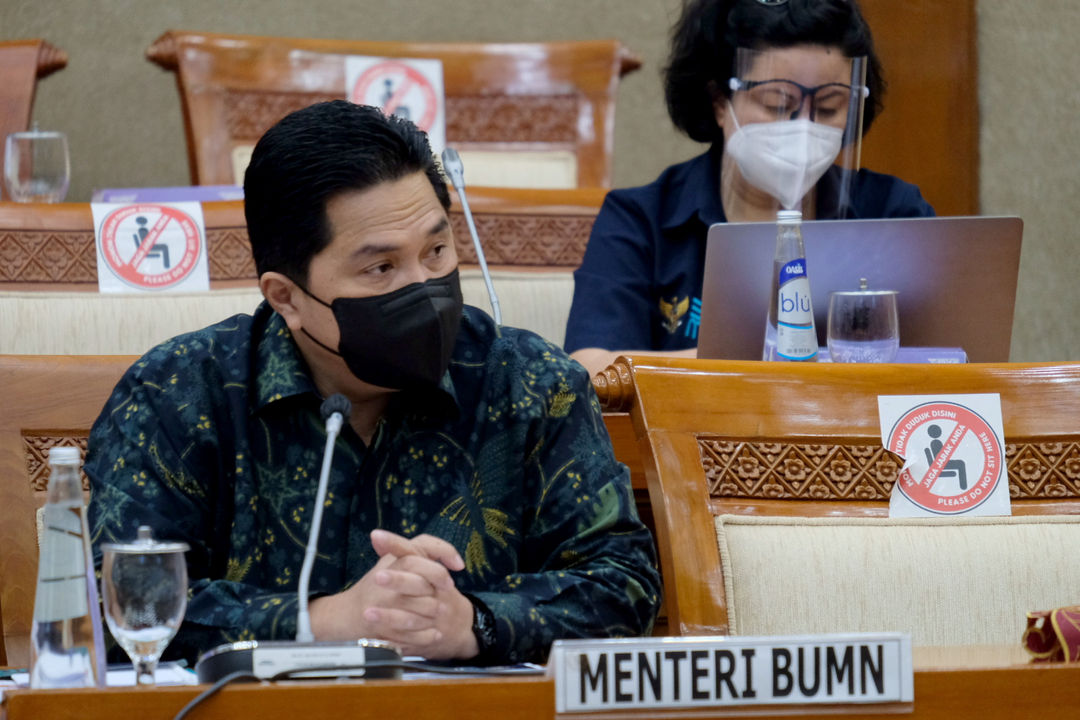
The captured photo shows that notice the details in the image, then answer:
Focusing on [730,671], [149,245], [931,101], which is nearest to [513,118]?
[931,101]

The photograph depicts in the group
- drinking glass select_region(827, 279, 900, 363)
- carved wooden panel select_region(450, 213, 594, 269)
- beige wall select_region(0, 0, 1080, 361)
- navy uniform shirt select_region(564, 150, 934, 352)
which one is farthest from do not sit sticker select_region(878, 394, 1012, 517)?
beige wall select_region(0, 0, 1080, 361)

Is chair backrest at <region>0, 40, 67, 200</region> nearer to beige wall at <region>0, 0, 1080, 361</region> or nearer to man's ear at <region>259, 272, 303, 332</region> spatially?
beige wall at <region>0, 0, 1080, 361</region>

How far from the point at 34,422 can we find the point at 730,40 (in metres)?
1.41

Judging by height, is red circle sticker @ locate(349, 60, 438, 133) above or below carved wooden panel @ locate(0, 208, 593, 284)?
above

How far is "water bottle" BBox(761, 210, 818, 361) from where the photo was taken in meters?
1.74

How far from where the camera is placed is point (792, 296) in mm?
1738

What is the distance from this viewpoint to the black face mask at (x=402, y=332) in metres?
1.37

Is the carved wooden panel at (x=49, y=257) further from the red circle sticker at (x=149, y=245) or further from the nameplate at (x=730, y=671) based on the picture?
the nameplate at (x=730, y=671)

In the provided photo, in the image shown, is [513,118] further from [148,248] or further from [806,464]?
[806,464]

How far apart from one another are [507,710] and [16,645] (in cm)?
85

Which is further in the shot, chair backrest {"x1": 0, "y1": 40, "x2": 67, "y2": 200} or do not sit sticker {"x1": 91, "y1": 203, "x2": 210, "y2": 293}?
chair backrest {"x1": 0, "y1": 40, "x2": 67, "y2": 200}

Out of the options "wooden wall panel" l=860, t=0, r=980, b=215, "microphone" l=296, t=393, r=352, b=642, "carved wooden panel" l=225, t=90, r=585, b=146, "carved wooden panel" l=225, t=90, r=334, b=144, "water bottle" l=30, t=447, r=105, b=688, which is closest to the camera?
"water bottle" l=30, t=447, r=105, b=688

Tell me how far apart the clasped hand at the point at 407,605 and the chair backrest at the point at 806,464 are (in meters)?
0.27

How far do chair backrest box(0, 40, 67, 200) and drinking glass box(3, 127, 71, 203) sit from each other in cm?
30
